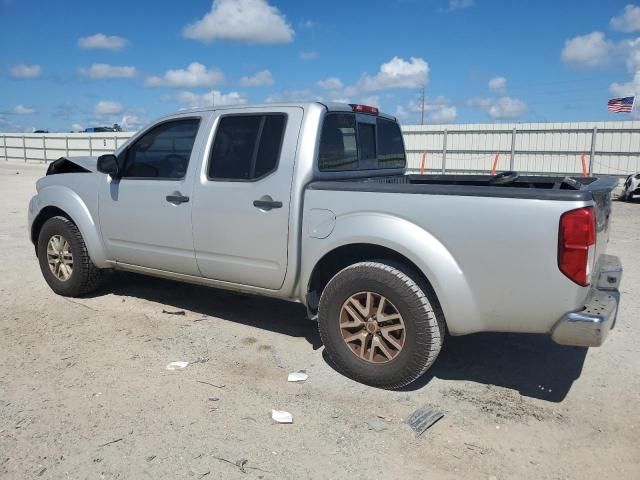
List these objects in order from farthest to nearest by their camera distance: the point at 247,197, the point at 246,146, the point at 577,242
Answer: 1. the point at 246,146
2. the point at 247,197
3. the point at 577,242

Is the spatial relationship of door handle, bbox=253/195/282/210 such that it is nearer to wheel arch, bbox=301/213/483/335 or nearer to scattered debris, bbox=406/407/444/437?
wheel arch, bbox=301/213/483/335

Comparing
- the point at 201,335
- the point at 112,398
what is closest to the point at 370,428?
the point at 112,398

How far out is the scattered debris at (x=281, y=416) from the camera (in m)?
3.25

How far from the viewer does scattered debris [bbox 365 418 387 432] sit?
317 centimetres

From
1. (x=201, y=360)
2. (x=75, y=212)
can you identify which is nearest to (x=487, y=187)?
(x=201, y=360)

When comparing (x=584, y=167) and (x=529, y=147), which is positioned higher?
(x=529, y=147)

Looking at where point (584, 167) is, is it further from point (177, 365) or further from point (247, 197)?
point (177, 365)

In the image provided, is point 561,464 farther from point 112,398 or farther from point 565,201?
point 112,398

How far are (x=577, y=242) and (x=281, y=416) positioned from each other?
77.2 inches

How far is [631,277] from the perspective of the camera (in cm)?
648

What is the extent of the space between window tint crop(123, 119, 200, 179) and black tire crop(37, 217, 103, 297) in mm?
903

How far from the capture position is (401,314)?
137 inches

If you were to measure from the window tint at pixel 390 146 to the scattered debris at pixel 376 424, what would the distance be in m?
2.48

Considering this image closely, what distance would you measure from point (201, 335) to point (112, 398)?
1.20 m
